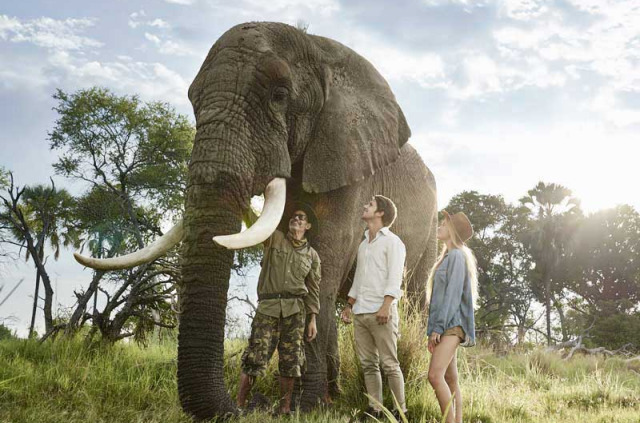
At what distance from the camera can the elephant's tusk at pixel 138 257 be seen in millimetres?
5266

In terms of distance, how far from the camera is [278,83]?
19.0 ft

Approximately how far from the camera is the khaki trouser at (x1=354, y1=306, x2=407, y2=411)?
5754mm

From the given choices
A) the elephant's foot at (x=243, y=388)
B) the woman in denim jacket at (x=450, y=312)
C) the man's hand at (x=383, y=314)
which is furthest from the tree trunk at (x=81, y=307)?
the woman in denim jacket at (x=450, y=312)

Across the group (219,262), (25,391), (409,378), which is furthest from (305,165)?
(25,391)

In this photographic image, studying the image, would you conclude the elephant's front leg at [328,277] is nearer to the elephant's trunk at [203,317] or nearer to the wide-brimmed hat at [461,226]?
the elephant's trunk at [203,317]

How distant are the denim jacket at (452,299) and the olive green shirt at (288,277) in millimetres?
1372

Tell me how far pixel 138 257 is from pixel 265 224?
4.00 feet

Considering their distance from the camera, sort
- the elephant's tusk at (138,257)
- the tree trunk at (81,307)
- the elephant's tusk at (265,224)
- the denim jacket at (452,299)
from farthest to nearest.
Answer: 1. the tree trunk at (81,307)
2. the elephant's tusk at (138,257)
3. the denim jacket at (452,299)
4. the elephant's tusk at (265,224)

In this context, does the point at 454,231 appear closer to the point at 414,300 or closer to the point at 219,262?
the point at 219,262

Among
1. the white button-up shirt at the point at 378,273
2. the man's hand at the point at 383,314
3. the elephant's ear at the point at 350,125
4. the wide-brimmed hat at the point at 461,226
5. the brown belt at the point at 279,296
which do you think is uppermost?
the elephant's ear at the point at 350,125

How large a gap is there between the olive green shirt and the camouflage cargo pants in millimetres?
93

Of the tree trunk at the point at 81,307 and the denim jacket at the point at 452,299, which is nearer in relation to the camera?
the denim jacket at the point at 452,299

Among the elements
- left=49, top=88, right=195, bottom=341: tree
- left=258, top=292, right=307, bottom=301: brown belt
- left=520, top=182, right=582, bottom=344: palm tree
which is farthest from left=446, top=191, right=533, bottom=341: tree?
left=258, top=292, right=307, bottom=301: brown belt

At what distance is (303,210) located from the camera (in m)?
6.39
